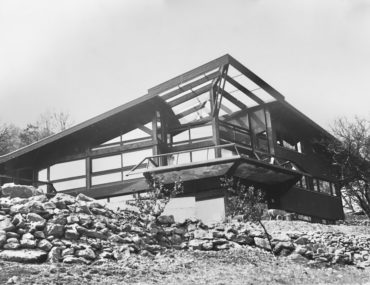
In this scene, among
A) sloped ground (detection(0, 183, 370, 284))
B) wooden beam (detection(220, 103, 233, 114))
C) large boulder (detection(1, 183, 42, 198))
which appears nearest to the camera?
sloped ground (detection(0, 183, 370, 284))

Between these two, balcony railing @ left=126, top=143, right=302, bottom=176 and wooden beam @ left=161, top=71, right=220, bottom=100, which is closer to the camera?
balcony railing @ left=126, top=143, right=302, bottom=176

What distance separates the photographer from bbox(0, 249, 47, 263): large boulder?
52.7 ft

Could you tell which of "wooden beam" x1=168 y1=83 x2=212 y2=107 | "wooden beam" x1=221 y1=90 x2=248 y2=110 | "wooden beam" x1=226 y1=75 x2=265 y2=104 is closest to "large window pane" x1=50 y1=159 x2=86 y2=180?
"wooden beam" x1=168 y1=83 x2=212 y2=107

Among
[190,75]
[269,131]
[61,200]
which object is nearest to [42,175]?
[190,75]

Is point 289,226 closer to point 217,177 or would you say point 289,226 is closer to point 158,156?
point 217,177

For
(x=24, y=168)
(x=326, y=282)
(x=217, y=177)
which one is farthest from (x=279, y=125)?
(x=326, y=282)

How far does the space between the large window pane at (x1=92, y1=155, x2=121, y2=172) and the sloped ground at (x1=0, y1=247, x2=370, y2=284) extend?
13692mm

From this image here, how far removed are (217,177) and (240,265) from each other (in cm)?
1163

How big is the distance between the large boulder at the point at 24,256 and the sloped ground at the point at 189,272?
1.42 ft

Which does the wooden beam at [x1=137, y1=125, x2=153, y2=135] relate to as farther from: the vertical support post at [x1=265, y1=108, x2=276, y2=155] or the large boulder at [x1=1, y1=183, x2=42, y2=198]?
the large boulder at [x1=1, y1=183, x2=42, y2=198]

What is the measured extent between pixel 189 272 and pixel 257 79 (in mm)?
16983

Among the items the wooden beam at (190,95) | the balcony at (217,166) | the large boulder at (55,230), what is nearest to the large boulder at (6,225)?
the large boulder at (55,230)

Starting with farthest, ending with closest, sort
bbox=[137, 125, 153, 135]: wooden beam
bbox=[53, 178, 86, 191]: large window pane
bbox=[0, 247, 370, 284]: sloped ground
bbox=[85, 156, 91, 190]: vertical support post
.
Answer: bbox=[53, 178, 86, 191]: large window pane < bbox=[85, 156, 91, 190]: vertical support post < bbox=[137, 125, 153, 135]: wooden beam < bbox=[0, 247, 370, 284]: sloped ground

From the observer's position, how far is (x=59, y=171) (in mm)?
33188
